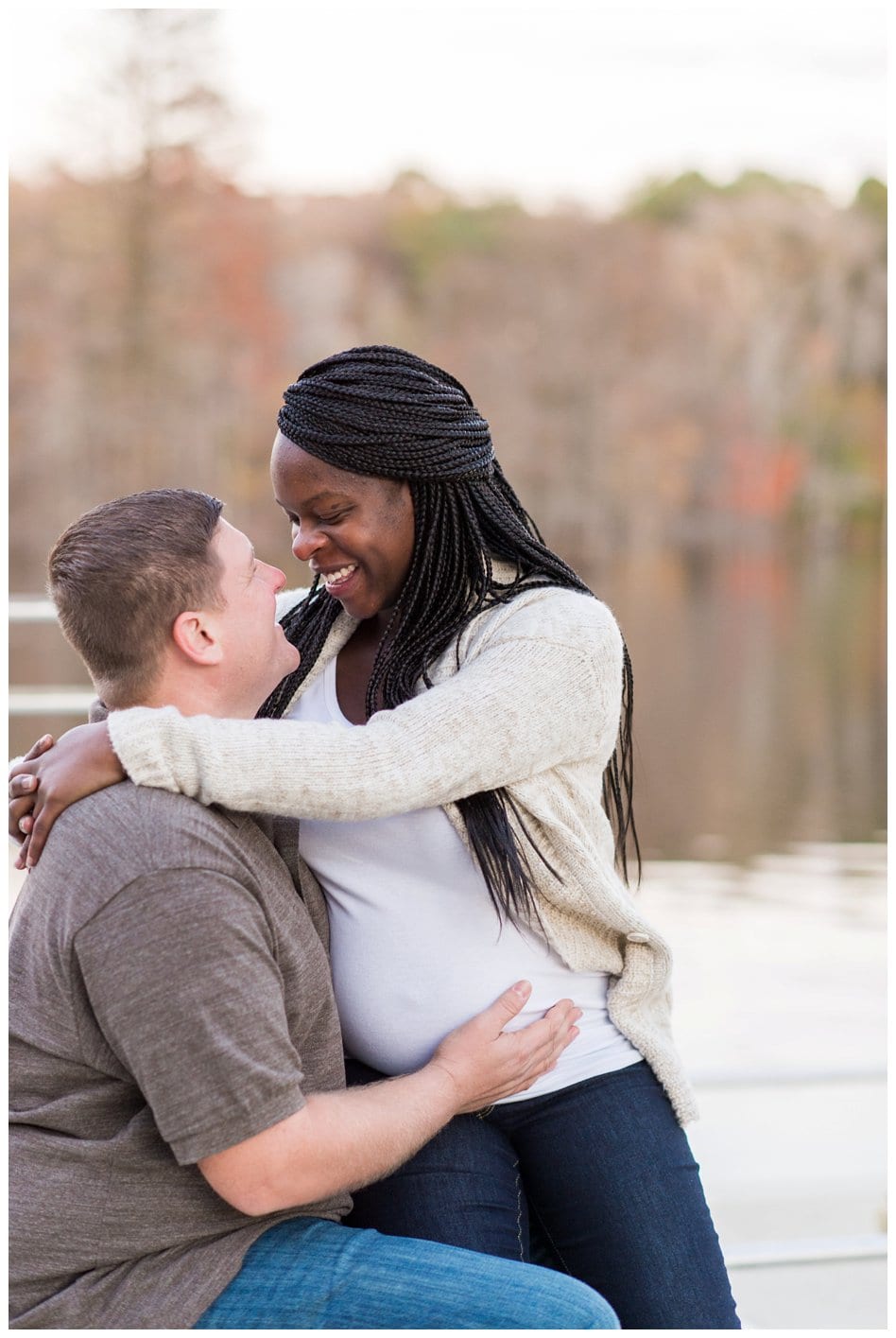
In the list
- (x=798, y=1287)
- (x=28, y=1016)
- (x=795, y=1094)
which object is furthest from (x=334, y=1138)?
(x=795, y=1094)

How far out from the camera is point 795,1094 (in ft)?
12.8

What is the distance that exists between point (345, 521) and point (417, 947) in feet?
1.59

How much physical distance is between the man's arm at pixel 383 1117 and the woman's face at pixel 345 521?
1.64ft

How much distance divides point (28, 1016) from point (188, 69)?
2085 cm

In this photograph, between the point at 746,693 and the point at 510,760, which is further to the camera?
the point at 746,693

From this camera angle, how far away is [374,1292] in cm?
136

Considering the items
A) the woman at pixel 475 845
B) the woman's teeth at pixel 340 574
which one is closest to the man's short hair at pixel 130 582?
the woman at pixel 475 845

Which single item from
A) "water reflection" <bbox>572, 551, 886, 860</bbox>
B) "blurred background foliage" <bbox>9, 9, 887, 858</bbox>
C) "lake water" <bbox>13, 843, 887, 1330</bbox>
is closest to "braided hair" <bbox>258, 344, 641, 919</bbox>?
"lake water" <bbox>13, 843, 887, 1330</bbox>

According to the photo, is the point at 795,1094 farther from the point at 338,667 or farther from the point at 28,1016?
the point at 28,1016

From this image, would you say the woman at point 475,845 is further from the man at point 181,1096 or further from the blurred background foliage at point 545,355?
the blurred background foliage at point 545,355

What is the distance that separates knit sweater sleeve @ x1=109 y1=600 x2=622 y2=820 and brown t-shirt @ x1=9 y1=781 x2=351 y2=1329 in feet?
0.14

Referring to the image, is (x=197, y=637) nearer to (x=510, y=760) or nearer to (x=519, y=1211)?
(x=510, y=760)

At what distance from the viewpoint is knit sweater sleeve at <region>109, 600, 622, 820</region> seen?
1396mm

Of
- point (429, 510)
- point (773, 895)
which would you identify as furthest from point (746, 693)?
point (429, 510)
